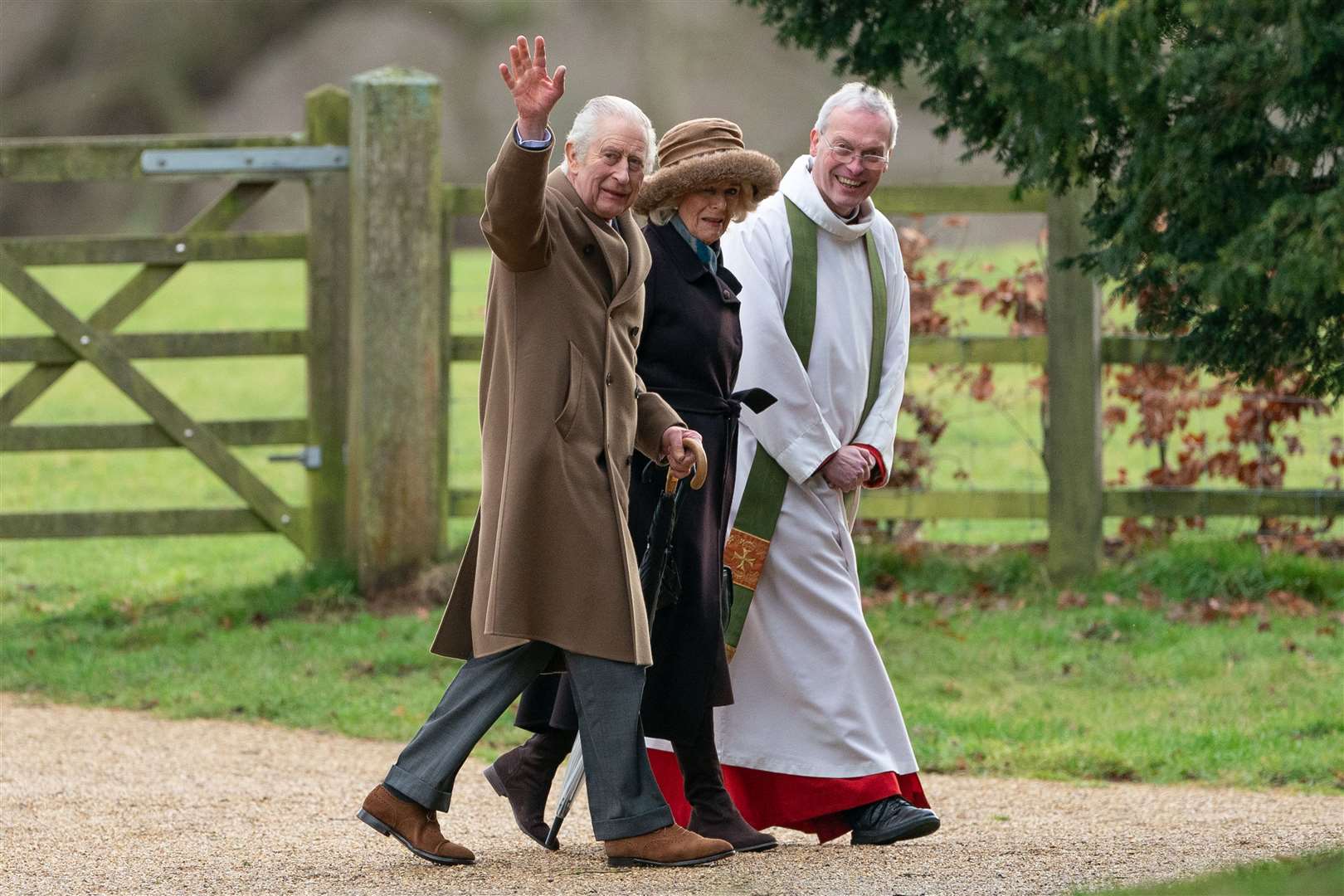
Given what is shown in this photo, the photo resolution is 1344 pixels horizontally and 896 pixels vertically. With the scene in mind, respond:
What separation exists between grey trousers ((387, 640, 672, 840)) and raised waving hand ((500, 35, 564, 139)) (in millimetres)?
1105

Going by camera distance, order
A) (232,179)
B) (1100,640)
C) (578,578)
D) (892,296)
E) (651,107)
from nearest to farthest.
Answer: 1. (578,578)
2. (892,296)
3. (1100,640)
4. (232,179)
5. (651,107)

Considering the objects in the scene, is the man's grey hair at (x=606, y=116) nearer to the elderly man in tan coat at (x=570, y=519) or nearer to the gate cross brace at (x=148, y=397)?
the elderly man in tan coat at (x=570, y=519)

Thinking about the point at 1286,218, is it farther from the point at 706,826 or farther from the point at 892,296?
the point at 706,826

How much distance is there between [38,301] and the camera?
7.30 m

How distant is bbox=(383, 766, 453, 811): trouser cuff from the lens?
12.9 feet

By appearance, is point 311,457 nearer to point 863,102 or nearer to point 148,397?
point 148,397

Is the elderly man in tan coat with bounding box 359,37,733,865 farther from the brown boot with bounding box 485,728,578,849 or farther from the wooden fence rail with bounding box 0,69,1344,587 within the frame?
the wooden fence rail with bounding box 0,69,1344,587

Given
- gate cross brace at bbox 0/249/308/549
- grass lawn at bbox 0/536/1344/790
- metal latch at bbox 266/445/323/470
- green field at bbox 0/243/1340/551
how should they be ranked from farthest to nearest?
1. green field at bbox 0/243/1340/551
2. metal latch at bbox 266/445/323/470
3. gate cross brace at bbox 0/249/308/549
4. grass lawn at bbox 0/536/1344/790

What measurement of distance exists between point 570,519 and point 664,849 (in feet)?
2.41

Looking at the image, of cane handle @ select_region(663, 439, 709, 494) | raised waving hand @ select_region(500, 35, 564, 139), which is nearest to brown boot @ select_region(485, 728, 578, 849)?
cane handle @ select_region(663, 439, 709, 494)

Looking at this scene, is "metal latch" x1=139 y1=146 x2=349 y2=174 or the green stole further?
"metal latch" x1=139 y1=146 x2=349 y2=174

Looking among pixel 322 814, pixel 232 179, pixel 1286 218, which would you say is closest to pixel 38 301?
pixel 232 179

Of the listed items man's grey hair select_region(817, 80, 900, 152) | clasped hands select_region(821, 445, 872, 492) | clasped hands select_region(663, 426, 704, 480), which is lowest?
clasped hands select_region(821, 445, 872, 492)

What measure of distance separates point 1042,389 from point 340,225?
2.98 meters
